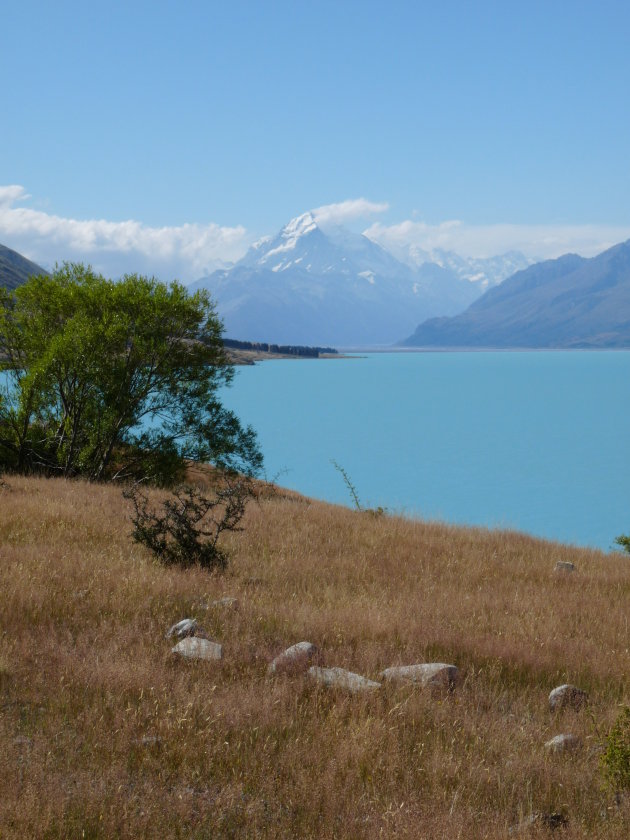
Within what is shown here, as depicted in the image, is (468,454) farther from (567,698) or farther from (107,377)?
(567,698)

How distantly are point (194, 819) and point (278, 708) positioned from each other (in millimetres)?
1613

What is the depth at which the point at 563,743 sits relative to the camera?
5.45 m

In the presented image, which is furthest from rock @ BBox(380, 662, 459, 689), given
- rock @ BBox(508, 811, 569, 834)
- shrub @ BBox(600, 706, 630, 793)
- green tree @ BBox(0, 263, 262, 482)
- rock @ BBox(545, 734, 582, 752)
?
green tree @ BBox(0, 263, 262, 482)

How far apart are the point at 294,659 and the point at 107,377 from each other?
1971 centimetres

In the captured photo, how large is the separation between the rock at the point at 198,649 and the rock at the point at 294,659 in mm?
522

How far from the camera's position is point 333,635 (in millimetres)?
7719

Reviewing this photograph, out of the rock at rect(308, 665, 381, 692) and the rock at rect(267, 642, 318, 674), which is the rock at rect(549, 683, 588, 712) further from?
the rock at rect(267, 642, 318, 674)

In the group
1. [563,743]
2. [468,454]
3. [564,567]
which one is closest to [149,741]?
[563,743]

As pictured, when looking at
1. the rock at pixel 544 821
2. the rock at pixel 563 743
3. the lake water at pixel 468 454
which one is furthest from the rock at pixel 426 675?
Answer: the lake water at pixel 468 454

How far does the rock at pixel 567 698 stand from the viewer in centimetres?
649

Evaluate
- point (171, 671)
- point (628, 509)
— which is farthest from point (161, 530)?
point (628, 509)

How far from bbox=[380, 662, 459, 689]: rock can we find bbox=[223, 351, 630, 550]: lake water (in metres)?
13.5

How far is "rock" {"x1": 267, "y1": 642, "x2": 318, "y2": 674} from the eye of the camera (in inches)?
258

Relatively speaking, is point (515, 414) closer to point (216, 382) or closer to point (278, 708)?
point (216, 382)
